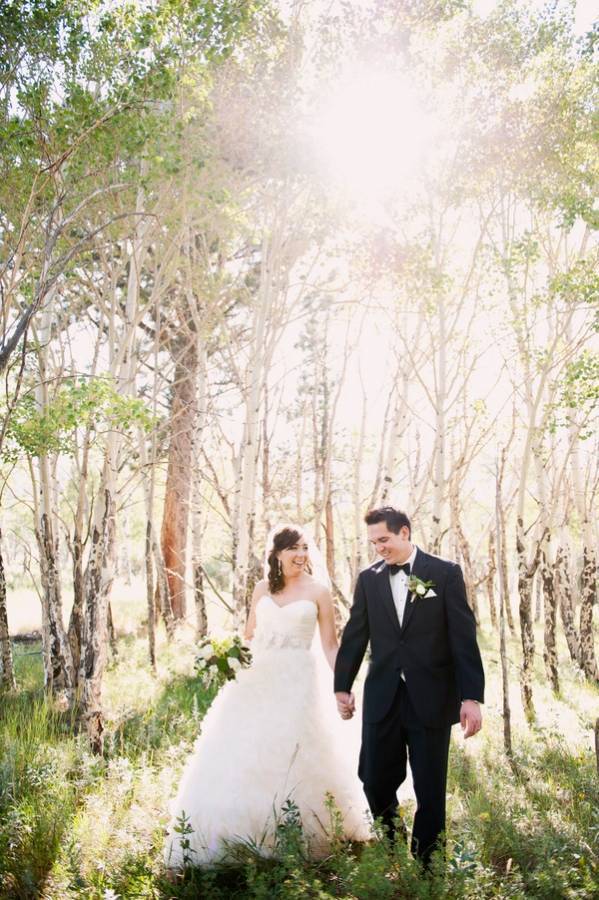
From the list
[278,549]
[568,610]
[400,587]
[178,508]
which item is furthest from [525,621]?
[178,508]

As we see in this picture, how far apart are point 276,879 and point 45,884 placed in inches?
53.5

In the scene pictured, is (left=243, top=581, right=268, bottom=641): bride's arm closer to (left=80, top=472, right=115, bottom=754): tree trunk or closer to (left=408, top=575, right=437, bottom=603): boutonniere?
(left=408, top=575, right=437, bottom=603): boutonniere

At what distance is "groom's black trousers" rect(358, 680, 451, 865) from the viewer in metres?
3.81

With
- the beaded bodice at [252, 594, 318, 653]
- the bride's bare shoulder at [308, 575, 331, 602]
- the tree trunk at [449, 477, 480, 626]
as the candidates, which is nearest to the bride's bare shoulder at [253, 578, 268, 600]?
the beaded bodice at [252, 594, 318, 653]

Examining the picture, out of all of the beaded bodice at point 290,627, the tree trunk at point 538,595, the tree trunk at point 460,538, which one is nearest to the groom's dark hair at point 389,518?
the beaded bodice at point 290,627

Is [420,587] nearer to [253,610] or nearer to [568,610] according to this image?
[253,610]

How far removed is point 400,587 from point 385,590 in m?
0.09

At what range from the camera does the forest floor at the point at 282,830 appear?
331cm

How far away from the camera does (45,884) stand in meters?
3.85

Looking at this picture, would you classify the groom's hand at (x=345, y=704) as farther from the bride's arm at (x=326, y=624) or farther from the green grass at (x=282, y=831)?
the green grass at (x=282, y=831)

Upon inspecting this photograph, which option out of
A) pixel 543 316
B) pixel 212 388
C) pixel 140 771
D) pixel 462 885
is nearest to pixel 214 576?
pixel 212 388

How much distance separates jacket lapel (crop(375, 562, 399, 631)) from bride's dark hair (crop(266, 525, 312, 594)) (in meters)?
0.73

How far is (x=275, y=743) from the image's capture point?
4.22m

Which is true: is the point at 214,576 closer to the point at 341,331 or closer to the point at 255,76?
the point at 341,331
